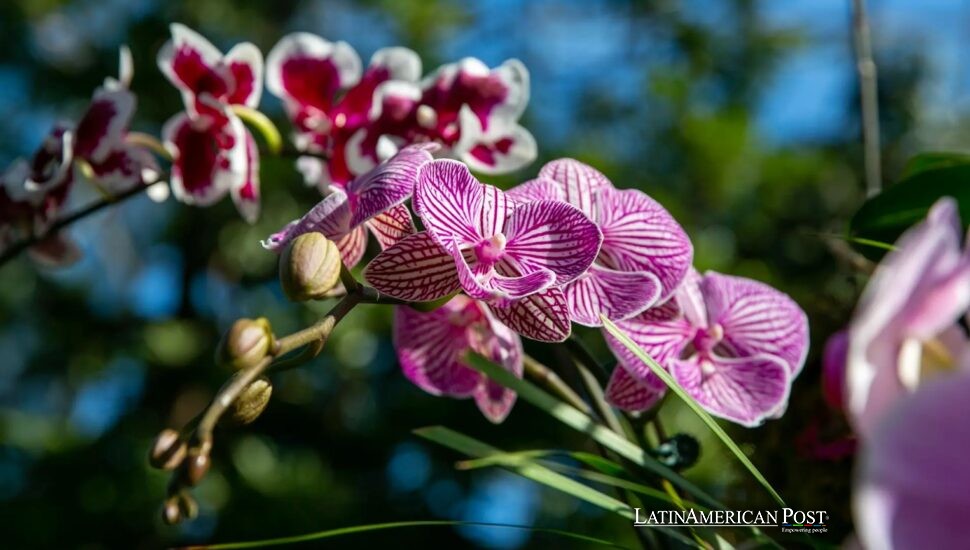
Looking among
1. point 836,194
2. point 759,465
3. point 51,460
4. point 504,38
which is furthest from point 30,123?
point 759,465

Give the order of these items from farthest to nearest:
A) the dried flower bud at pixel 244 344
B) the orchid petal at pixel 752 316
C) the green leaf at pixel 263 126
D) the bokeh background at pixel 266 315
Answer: the bokeh background at pixel 266 315, the green leaf at pixel 263 126, the orchid petal at pixel 752 316, the dried flower bud at pixel 244 344

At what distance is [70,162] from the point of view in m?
0.47

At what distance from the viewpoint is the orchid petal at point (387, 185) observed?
262 mm

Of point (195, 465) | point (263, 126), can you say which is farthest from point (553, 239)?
point (263, 126)

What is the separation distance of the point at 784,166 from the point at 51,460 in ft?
5.44

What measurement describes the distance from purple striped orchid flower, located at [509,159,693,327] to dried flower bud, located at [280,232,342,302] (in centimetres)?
8

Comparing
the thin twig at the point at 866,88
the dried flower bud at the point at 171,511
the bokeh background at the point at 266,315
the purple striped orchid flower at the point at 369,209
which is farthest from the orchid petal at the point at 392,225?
the bokeh background at the point at 266,315

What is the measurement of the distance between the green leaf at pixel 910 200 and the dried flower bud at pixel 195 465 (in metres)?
0.22

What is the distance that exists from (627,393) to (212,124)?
27 centimetres

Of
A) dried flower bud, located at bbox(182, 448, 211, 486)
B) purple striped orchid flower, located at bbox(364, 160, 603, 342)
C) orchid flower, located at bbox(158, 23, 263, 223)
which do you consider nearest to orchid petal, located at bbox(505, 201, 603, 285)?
purple striped orchid flower, located at bbox(364, 160, 603, 342)

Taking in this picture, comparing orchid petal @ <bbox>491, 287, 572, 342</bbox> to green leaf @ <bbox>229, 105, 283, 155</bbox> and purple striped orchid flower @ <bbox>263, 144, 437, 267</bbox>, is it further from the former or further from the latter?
green leaf @ <bbox>229, 105, 283, 155</bbox>

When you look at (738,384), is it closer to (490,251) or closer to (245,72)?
(490,251)

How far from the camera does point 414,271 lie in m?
0.28

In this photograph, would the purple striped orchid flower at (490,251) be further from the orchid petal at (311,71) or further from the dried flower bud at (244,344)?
the orchid petal at (311,71)
